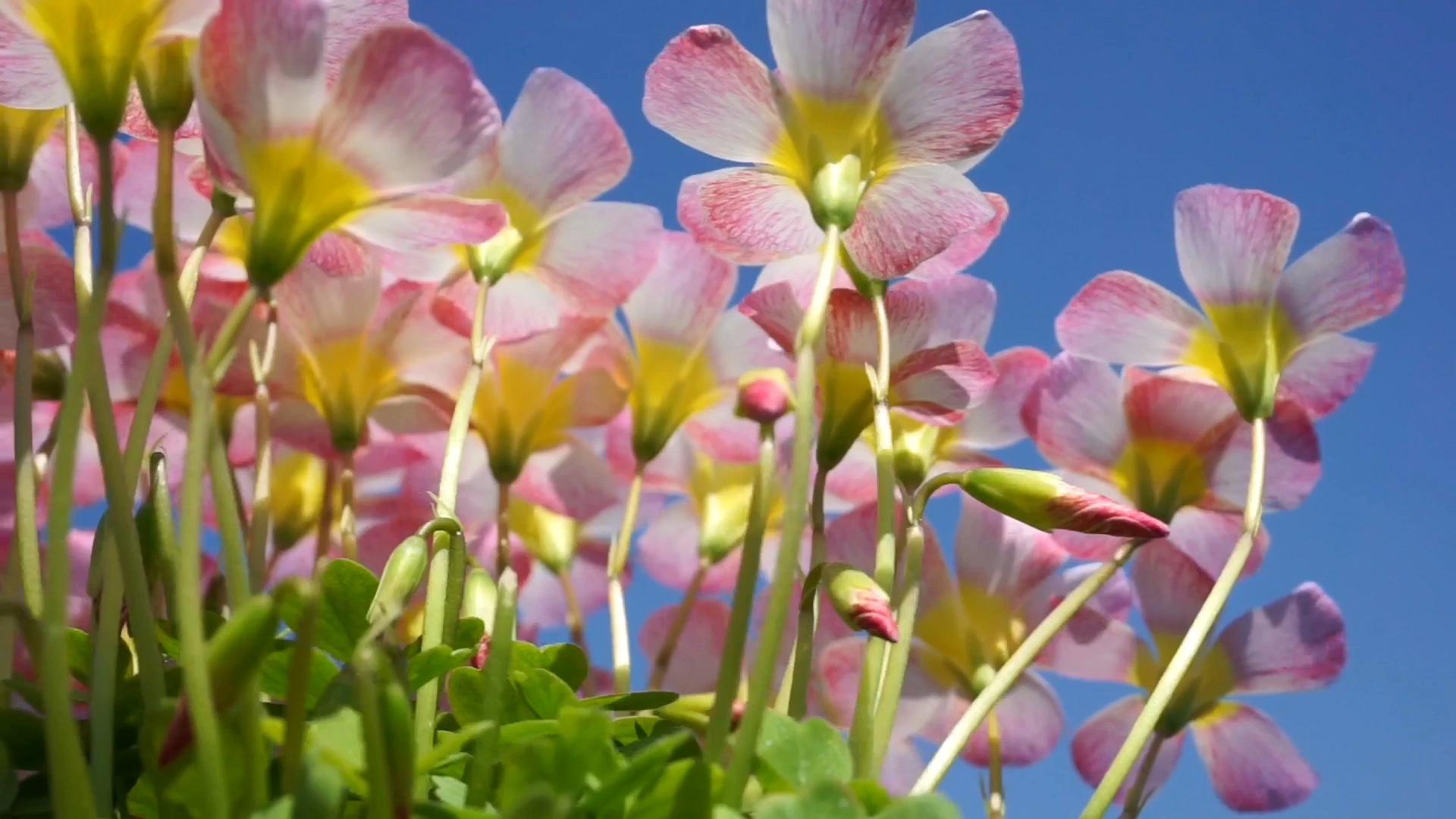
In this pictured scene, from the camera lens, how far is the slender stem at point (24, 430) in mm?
475

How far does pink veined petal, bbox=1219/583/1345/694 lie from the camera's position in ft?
2.35

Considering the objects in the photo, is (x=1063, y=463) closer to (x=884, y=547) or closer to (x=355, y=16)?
(x=884, y=547)

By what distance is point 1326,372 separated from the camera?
71 centimetres

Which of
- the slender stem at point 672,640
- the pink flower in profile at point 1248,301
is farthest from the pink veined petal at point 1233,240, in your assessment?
the slender stem at point 672,640

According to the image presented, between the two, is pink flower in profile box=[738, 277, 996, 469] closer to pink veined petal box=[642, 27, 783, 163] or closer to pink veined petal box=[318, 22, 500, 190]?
pink veined petal box=[642, 27, 783, 163]

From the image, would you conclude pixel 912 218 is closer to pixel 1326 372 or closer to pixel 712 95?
pixel 712 95

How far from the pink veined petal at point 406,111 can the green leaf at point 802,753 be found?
0.22 meters

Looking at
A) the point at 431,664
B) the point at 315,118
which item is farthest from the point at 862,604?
the point at 315,118

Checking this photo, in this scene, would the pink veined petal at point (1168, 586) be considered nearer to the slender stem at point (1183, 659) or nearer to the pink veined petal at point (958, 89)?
the slender stem at point (1183, 659)

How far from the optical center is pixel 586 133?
67 centimetres

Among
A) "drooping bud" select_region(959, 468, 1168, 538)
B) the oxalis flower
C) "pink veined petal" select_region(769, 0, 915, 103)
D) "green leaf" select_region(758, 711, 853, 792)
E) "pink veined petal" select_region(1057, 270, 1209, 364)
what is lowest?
"green leaf" select_region(758, 711, 853, 792)

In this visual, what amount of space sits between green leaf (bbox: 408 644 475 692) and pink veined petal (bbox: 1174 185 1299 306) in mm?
428

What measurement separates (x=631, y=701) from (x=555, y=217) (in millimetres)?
318

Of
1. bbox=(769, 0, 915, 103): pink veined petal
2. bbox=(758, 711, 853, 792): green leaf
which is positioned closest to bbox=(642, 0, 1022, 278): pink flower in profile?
bbox=(769, 0, 915, 103): pink veined petal
